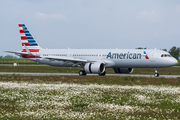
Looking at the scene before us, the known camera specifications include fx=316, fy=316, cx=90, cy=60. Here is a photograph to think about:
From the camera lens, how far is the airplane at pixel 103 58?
43.0 m

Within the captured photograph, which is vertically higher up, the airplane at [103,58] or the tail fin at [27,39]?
the tail fin at [27,39]

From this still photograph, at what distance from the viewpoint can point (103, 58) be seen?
1812 inches

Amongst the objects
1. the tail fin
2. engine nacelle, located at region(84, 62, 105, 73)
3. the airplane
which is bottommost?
engine nacelle, located at region(84, 62, 105, 73)

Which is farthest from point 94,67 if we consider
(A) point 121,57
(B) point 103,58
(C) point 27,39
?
(C) point 27,39

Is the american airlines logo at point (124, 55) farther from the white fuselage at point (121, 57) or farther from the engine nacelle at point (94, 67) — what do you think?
the engine nacelle at point (94, 67)

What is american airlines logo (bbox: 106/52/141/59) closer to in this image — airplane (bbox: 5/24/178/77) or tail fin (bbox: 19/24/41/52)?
airplane (bbox: 5/24/178/77)

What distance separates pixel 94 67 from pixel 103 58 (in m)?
3.18

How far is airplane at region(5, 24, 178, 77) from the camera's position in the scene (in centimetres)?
4303

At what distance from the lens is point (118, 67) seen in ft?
153

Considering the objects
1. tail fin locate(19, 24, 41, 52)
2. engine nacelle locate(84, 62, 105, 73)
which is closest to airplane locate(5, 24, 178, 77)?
engine nacelle locate(84, 62, 105, 73)

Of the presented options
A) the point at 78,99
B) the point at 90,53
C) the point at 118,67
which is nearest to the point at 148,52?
the point at 118,67

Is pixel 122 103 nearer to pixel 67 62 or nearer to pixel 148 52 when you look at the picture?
pixel 148 52

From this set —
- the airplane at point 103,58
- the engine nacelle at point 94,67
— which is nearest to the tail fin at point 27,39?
the airplane at point 103,58

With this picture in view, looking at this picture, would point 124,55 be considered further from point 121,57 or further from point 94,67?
point 94,67
